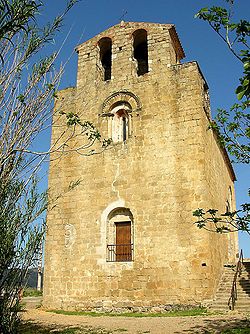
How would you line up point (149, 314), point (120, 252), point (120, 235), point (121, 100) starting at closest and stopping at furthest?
1. point (149, 314)
2. point (120, 252)
3. point (120, 235)
4. point (121, 100)

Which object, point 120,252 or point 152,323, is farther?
point 120,252

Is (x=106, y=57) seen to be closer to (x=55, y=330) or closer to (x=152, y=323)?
(x=152, y=323)

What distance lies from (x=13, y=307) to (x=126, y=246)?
680 cm

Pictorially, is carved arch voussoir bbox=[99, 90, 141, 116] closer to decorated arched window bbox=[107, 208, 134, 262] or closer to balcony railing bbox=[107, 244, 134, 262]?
decorated arched window bbox=[107, 208, 134, 262]

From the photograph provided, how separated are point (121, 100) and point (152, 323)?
8.45 meters

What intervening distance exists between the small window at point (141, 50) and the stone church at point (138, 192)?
0.69 ft

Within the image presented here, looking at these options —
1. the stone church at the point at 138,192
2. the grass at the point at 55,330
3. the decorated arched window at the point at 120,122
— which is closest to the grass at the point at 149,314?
the stone church at the point at 138,192

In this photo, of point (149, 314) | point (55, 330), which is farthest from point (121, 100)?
point (55, 330)

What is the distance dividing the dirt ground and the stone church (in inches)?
57.9

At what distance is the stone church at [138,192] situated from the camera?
40.1 ft

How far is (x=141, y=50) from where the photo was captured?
54.7 ft

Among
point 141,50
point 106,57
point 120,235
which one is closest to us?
point 120,235

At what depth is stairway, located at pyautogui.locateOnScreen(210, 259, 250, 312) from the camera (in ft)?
36.6

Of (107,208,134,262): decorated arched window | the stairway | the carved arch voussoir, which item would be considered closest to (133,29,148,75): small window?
the carved arch voussoir
